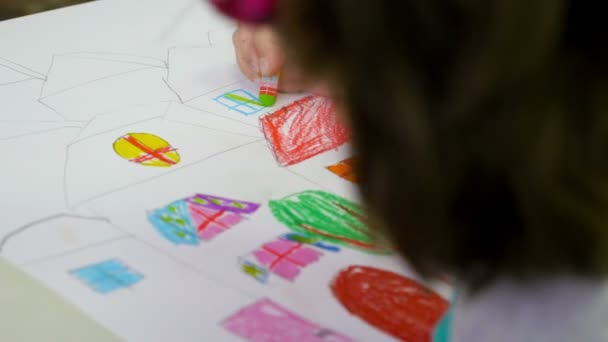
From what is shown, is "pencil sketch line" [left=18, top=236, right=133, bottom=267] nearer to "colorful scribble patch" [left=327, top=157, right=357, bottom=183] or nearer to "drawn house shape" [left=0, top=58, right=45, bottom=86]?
"colorful scribble patch" [left=327, top=157, right=357, bottom=183]

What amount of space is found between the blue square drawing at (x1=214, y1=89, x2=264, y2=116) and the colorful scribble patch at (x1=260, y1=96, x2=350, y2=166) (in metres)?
0.02

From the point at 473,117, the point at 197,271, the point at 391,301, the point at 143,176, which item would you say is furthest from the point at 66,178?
the point at 473,117

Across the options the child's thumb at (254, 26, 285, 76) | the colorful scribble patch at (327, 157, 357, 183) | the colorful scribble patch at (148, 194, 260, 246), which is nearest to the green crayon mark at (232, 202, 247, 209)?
the colorful scribble patch at (148, 194, 260, 246)

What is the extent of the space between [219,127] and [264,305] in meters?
0.27

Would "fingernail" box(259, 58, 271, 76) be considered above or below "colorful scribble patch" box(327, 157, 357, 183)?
above

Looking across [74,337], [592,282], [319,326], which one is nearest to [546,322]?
[592,282]

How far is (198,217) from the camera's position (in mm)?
581

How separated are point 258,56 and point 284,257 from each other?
0.32 metres

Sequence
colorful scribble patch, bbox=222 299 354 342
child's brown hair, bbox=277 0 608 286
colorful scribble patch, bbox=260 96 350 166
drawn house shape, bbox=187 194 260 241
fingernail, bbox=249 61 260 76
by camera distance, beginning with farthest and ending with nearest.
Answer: fingernail, bbox=249 61 260 76 → colorful scribble patch, bbox=260 96 350 166 → drawn house shape, bbox=187 194 260 241 → colorful scribble patch, bbox=222 299 354 342 → child's brown hair, bbox=277 0 608 286

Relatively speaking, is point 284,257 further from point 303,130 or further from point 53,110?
point 53,110

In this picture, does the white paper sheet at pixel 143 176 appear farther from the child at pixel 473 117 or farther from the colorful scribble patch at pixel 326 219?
the child at pixel 473 117

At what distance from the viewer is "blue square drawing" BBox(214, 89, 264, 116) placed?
0.75m

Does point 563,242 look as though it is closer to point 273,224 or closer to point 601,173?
point 601,173

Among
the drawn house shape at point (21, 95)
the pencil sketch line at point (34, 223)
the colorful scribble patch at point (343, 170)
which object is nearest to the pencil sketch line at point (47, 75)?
the drawn house shape at point (21, 95)
